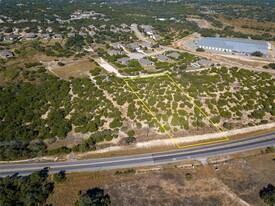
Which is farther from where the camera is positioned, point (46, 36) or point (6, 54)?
point (46, 36)

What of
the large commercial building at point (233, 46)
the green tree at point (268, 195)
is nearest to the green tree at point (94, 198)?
the green tree at point (268, 195)

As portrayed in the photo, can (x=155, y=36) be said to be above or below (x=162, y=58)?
below

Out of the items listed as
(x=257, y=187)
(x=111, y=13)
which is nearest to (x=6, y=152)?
(x=257, y=187)

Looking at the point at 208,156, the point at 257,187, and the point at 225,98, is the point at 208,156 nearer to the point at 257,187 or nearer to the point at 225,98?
the point at 257,187

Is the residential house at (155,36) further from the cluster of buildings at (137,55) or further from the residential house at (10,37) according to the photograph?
the residential house at (10,37)

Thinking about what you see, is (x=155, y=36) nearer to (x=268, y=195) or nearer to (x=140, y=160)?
(x=140, y=160)

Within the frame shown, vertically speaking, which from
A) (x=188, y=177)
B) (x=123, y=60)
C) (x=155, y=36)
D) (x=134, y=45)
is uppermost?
(x=188, y=177)

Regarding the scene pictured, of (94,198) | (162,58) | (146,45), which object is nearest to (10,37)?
(146,45)
